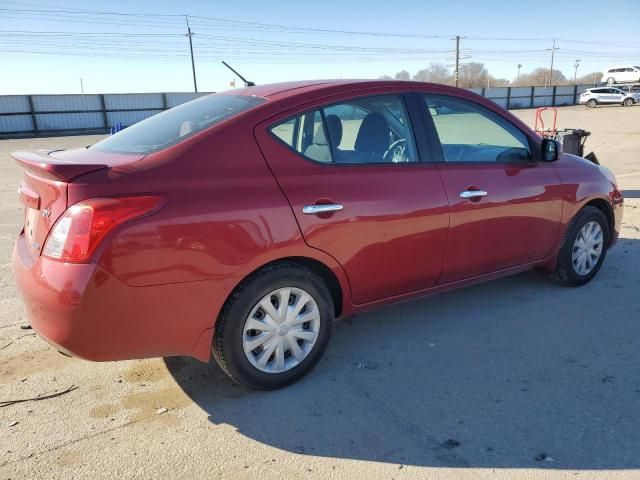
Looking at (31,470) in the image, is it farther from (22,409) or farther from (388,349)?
(388,349)

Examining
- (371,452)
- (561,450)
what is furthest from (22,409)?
(561,450)

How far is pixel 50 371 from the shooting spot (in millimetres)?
3340

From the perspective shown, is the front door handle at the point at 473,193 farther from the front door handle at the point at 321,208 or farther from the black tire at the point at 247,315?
the black tire at the point at 247,315

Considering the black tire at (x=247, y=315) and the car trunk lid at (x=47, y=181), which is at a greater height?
the car trunk lid at (x=47, y=181)

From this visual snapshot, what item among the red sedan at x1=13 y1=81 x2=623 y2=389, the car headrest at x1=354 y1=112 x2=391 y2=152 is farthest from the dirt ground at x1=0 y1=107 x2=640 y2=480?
the car headrest at x1=354 y1=112 x2=391 y2=152

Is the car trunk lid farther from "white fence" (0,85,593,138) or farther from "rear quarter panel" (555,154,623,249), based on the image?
"white fence" (0,85,593,138)

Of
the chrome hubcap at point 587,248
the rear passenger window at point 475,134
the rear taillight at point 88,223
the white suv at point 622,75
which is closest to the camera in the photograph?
the rear taillight at point 88,223

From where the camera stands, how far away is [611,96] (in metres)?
46.5

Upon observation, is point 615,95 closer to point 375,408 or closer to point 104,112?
point 104,112

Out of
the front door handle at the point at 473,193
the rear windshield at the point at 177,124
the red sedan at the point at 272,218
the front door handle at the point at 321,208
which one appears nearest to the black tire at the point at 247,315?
the red sedan at the point at 272,218

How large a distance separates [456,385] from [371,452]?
0.81 meters

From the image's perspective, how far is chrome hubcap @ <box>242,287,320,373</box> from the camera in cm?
296

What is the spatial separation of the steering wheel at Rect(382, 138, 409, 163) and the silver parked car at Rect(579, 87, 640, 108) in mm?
50837

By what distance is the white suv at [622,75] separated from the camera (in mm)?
56594
